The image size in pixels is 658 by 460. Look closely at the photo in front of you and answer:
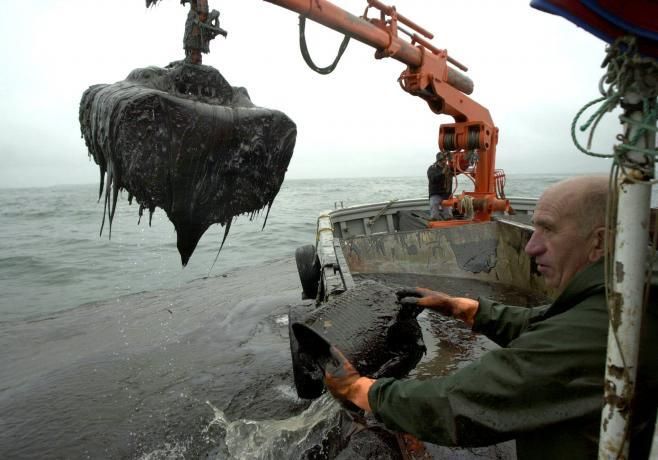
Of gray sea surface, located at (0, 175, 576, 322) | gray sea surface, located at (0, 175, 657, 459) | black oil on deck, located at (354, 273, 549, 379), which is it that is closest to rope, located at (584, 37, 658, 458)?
gray sea surface, located at (0, 175, 657, 459)

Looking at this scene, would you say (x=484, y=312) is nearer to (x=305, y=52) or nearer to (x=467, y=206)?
(x=305, y=52)

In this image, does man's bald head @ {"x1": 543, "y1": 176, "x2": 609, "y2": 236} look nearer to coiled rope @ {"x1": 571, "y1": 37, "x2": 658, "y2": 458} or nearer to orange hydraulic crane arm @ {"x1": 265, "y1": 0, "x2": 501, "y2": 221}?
coiled rope @ {"x1": 571, "y1": 37, "x2": 658, "y2": 458}

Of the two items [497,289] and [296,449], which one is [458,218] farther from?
[296,449]

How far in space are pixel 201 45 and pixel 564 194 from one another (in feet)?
5.64

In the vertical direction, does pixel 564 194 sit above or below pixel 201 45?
below

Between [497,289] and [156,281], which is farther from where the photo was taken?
[156,281]

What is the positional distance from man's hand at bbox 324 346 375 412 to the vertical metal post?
33.9 inches

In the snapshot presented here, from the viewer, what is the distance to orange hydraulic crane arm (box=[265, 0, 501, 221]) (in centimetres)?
467

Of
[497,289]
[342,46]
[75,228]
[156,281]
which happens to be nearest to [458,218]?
[497,289]

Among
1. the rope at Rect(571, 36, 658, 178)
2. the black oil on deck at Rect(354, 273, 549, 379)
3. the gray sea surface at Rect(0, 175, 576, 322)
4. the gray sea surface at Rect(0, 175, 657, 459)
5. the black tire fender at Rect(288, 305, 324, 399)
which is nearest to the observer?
the rope at Rect(571, 36, 658, 178)

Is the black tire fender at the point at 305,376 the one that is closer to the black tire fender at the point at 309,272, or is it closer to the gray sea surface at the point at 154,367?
the gray sea surface at the point at 154,367

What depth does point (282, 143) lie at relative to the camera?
235 cm

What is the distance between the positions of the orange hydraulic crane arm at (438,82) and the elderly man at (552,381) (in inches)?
123

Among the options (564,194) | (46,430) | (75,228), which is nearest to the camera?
(564,194)
